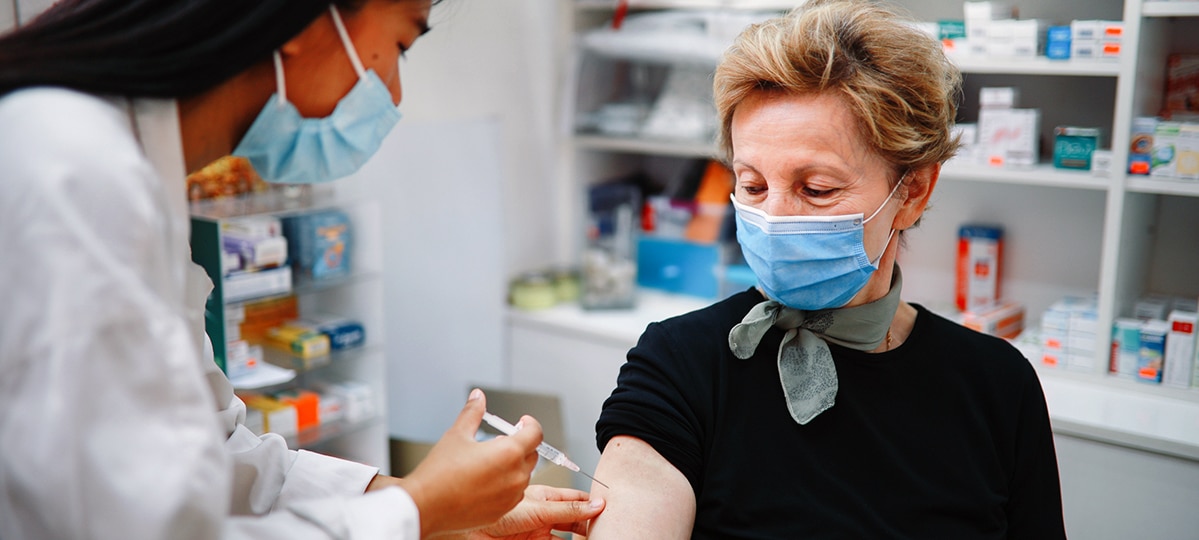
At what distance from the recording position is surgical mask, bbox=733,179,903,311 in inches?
59.6

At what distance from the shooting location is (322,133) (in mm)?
1064

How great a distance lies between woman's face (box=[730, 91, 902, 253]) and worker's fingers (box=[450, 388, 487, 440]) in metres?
0.65

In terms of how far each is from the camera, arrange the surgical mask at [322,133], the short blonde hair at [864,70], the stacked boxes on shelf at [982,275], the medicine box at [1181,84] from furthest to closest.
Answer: the stacked boxes on shelf at [982,275] < the medicine box at [1181,84] < the short blonde hair at [864,70] < the surgical mask at [322,133]

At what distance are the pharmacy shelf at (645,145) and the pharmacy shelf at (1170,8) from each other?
1288mm

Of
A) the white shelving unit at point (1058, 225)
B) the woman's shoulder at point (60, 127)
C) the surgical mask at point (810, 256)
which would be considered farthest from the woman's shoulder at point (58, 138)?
the white shelving unit at point (1058, 225)

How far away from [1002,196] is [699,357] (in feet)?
6.35

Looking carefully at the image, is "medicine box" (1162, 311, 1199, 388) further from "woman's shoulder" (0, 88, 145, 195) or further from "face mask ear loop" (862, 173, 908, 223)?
"woman's shoulder" (0, 88, 145, 195)

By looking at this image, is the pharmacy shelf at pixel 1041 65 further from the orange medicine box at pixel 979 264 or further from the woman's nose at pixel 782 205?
the woman's nose at pixel 782 205

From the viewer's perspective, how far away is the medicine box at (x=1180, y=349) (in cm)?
250

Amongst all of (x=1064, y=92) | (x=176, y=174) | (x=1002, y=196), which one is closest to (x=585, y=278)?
(x=1002, y=196)

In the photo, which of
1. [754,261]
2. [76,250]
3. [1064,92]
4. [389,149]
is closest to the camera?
[76,250]

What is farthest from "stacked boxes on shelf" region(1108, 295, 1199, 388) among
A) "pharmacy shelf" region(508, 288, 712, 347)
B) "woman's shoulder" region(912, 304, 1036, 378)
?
"pharmacy shelf" region(508, 288, 712, 347)

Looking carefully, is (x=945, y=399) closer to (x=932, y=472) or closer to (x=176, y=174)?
(x=932, y=472)

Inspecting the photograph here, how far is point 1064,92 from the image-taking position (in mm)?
2939
